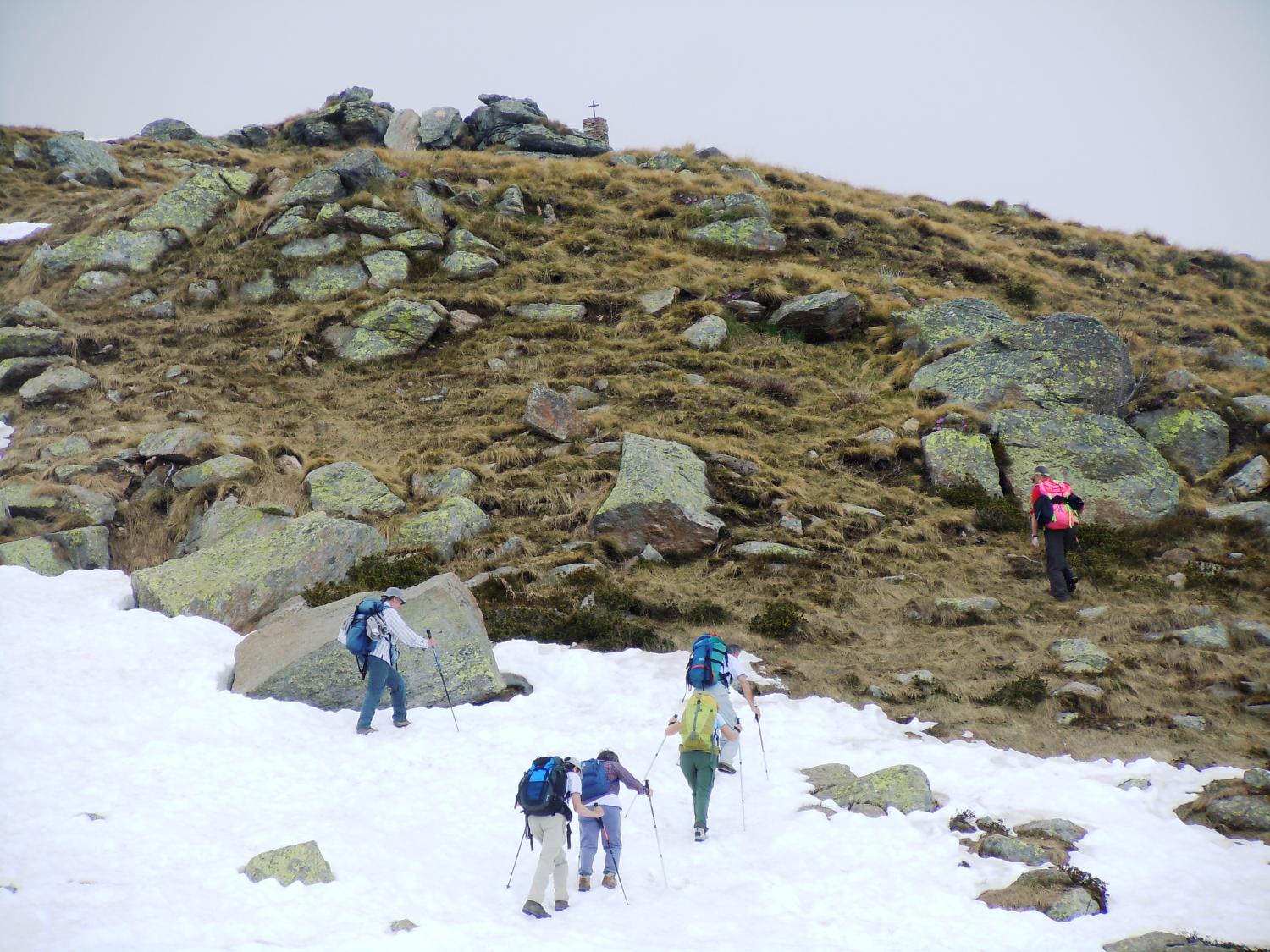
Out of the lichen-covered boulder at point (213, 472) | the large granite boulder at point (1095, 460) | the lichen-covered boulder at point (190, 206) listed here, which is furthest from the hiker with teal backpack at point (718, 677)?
the lichen-covered boulder at point (190, 206)

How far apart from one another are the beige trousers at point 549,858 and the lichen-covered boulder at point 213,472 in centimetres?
1260

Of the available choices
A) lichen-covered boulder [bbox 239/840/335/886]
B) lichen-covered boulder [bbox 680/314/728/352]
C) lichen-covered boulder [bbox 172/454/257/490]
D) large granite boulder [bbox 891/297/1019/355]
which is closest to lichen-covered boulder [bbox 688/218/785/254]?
lichen-covered boulder [bbox 680/314/728/352]

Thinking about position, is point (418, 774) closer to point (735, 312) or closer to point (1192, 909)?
point (1192, 909)

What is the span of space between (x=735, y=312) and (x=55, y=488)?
1910cm

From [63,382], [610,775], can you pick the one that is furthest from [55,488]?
[610,775]

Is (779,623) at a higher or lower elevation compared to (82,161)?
lower

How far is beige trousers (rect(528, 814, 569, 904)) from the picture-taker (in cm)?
756

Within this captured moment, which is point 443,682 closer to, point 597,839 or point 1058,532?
point 597,839

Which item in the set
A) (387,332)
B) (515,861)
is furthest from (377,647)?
(387,332)

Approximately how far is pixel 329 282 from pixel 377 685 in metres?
20.0

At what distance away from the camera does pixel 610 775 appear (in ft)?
26.9

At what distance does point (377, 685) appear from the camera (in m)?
10.9

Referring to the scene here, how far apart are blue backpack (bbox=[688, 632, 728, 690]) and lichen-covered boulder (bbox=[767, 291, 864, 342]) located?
1775 centimetres

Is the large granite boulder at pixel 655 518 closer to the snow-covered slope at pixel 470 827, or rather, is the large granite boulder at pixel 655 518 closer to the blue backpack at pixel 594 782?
the snow-covered slope at pixel 470 827
